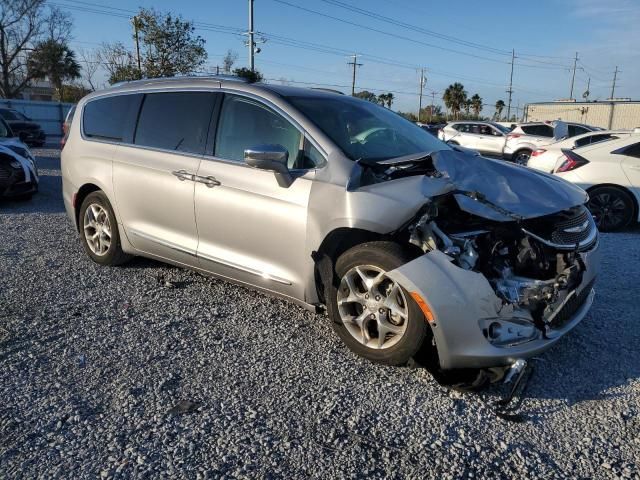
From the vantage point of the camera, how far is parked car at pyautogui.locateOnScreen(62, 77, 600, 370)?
10.0ft

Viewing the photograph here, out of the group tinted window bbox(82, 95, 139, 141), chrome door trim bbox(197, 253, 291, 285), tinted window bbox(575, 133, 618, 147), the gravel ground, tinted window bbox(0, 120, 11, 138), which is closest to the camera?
the gravel ground

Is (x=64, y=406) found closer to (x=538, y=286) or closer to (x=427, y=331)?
(x=427, y=331)

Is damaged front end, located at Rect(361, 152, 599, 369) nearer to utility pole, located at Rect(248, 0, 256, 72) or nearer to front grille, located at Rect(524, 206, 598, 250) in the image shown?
front grille, located at Rect(524, 206, 598, 250)

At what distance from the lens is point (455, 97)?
2534 inches

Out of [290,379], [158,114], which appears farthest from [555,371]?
[158,114]

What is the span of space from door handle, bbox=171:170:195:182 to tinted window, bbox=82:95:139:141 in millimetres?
1065

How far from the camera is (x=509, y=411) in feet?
9.75

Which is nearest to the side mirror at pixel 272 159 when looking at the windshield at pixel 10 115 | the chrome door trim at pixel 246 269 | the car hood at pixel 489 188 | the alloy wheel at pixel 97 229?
the car hood at pixel 489 188

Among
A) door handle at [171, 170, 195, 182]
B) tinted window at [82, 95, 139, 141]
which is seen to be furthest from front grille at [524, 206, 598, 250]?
tinted window at [82, 95, 139, 141]

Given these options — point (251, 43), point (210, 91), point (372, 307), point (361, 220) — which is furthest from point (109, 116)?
point (251, 43)

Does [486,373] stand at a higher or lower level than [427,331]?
lower

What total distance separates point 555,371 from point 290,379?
173 centimetres

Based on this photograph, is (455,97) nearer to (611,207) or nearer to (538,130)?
(538,130)

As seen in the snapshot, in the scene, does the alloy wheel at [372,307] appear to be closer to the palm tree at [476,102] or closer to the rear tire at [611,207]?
the rear tire at [611,207]
